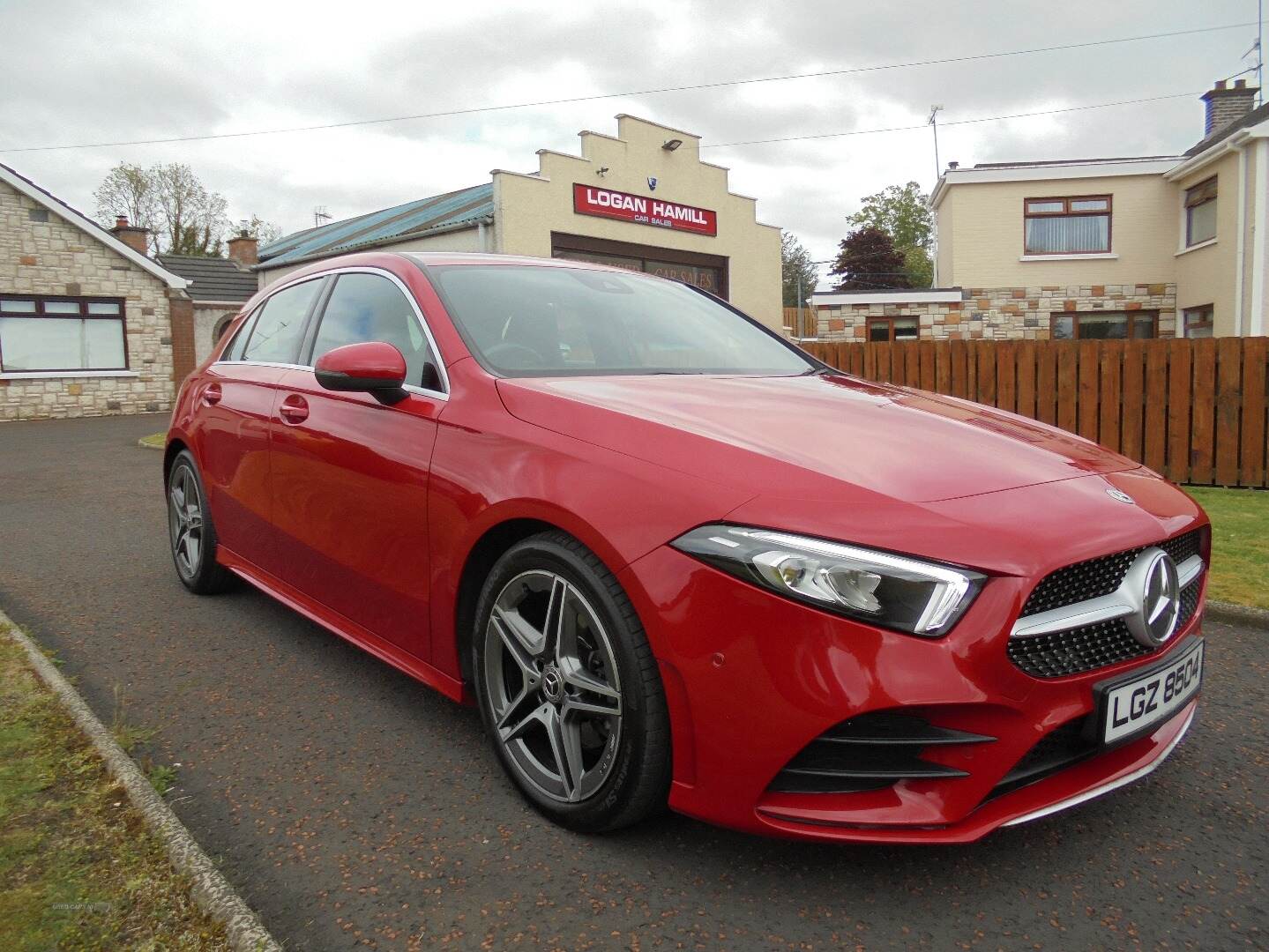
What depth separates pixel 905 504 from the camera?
2.04m

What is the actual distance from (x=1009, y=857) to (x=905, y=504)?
3.22ft

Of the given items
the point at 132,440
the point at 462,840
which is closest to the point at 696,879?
the point at 462,840

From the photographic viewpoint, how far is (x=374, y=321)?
3.45 metres

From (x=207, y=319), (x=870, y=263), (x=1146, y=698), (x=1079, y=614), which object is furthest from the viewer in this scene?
(x=870, y=263)


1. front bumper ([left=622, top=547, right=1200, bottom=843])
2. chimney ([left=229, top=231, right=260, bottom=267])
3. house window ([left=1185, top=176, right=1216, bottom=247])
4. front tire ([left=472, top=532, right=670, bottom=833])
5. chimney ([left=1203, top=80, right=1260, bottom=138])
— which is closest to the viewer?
front bumper ([left=622, top=547, right=1200, bottom=843])

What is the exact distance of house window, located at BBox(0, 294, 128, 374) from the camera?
22.0m

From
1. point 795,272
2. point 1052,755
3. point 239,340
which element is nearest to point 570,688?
point 1052,755

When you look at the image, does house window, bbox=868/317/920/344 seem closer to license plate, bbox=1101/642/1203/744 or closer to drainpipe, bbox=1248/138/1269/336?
drainpipe, bbox=1248/138/1269/336

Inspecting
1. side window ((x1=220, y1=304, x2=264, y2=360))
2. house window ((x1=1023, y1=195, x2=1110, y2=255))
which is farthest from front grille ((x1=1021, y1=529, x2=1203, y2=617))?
house window ((x1=1023, y1=195, x2=1110, y2=255))

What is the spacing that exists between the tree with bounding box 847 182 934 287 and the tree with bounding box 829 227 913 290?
453cm

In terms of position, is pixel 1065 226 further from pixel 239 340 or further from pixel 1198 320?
pixel 239 340

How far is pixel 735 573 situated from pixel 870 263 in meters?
64.7

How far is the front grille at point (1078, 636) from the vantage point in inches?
78.1

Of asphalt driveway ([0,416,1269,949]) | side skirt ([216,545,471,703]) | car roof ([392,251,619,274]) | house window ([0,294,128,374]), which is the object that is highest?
house window ([0,294,128,374])
